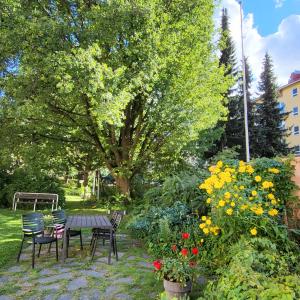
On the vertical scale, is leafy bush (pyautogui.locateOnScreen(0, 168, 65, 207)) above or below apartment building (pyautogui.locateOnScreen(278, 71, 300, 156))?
below

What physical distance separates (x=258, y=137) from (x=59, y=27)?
17.1 metres

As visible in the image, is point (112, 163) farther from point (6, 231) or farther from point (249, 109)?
point (249, 109)

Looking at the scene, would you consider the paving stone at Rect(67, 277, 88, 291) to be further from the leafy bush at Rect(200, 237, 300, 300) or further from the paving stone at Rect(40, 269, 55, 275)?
the leafy bush at Rect(200, 237, 300, 300)

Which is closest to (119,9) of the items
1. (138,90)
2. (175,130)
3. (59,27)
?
(59,27)

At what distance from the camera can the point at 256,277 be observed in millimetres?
2850

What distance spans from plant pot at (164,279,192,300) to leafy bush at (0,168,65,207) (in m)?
11.1

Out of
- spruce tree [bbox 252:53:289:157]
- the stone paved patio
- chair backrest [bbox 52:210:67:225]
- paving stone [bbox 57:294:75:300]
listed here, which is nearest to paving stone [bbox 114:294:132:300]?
the stone paved patio

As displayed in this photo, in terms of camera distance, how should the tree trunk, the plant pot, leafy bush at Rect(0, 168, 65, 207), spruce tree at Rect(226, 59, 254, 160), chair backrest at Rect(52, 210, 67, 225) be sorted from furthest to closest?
spruce tree at Rect(226, 59, 254, 160), leafy bush at Rect(0, 168, 65, 207), the tree trunk, chair backrest at Rect(52, 210, 67, 225), the plant pot

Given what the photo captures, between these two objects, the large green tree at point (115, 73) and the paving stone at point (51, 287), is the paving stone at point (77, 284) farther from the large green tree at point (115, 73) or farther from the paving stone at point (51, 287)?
the large green tree at point (115, 73)

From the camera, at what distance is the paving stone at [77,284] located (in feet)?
14.0

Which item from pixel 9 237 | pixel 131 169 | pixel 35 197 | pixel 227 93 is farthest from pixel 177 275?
pixel 227 93

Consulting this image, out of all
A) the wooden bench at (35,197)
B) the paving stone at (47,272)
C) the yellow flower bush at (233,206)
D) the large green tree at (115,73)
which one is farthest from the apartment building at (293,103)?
the paving stone at (47,272)

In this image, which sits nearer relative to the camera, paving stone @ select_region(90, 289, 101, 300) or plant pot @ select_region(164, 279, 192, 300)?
plant pot @ select_region(164, 279, 192, 300)

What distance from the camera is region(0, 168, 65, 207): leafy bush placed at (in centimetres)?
1356
